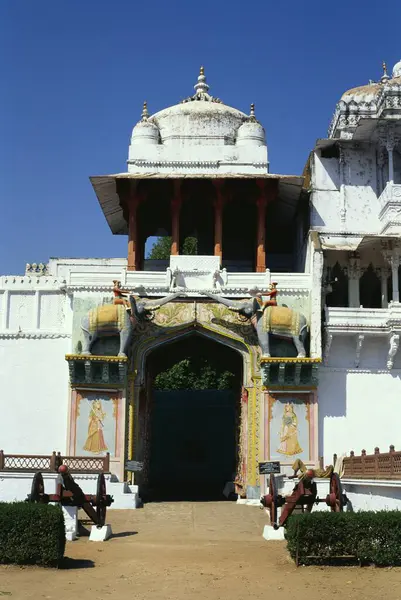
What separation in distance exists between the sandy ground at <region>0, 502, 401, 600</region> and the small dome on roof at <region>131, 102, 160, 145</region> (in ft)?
46.2

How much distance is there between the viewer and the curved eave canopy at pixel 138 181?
26328mm

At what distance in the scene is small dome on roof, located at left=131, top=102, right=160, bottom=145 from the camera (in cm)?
2792

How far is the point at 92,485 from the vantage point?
21969 millimetres

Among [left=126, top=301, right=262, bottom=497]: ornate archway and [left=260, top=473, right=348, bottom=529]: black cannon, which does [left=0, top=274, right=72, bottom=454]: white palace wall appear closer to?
[left=126, top=301, right=262, bottom=497]: ornate archway

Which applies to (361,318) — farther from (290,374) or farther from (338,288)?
(290,374)

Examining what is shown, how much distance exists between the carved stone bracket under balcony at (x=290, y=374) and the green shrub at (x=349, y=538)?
10.9 m

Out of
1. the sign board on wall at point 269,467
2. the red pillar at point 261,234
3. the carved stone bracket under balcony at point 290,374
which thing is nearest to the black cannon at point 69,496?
the sign board on wall at point 269,467

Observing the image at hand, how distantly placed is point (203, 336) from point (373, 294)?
6.52 metres

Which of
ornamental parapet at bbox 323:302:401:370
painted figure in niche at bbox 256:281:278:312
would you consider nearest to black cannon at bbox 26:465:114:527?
painted figure in niche at bbox 256:281:278:312

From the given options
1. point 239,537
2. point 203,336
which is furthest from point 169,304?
point 239,537

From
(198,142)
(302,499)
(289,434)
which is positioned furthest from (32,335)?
(302,499)

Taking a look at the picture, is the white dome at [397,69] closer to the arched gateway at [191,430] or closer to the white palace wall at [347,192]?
the white palace wall at [347,192]

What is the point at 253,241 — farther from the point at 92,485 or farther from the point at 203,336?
the point at 92,485

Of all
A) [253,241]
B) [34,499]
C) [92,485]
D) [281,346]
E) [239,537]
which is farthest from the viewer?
[253,241]
